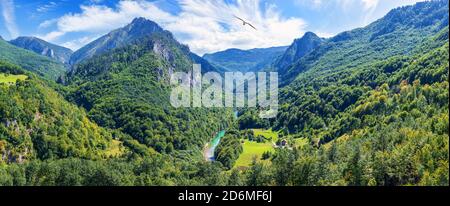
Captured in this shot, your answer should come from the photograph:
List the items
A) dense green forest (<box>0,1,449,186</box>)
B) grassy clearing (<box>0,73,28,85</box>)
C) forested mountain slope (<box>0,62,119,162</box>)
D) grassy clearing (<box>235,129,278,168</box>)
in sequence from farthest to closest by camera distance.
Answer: grassy clearing (<box>0,73,28,85</box>) → grassy clearing (<box>235,129,278,168</box>) → forested mountain slope (<box>0,62,119,162</box>) → dense green forest (<box>0,1,449,186</box>)

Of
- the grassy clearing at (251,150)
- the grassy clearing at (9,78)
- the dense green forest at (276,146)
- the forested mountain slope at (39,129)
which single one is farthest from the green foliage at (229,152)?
the grassy clearing at (9,78)

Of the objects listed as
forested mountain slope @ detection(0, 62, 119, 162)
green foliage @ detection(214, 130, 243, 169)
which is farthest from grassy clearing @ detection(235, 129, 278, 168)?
forested mountain slope @ detection(0, 62, 119, 162)

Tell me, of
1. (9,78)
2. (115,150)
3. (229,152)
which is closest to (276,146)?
(229,152)

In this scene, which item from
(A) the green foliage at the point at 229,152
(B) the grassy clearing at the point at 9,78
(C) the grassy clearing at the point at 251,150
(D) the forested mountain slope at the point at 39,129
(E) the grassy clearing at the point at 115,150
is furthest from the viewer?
(B) the grassy clearing at the point at 9,78

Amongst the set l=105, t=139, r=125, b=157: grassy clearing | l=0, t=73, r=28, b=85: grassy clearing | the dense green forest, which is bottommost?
l=105, t=139, r=125, b=157: grassy clearing

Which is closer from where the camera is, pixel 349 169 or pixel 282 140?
pixel 349 169

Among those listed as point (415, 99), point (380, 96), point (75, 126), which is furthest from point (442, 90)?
point (75, 126)

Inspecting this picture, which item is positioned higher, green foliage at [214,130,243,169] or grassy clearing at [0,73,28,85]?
grassy clearing at [0,73,28,85]

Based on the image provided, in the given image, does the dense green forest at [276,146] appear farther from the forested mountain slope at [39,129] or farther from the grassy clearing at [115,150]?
the grassy clearing at [115,150]

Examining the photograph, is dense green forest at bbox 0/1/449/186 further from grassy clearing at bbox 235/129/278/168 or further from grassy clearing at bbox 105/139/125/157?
grassy clearing at bbox 235/129/278/168
